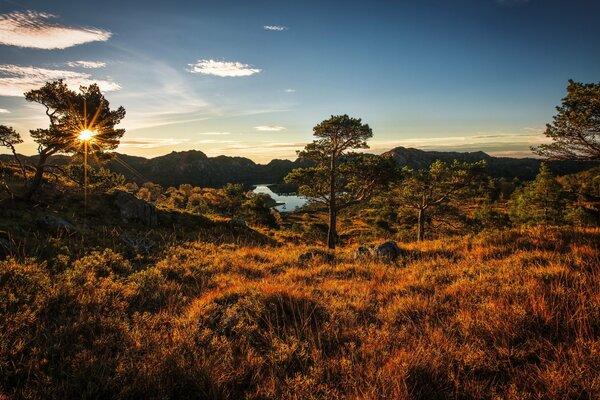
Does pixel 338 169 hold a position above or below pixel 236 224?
above

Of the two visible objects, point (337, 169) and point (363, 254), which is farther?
point (337, 169)

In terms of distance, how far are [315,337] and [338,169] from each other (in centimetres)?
1719

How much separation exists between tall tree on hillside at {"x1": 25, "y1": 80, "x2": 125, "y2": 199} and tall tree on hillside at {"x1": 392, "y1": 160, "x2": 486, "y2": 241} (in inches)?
855

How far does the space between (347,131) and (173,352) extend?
1838 cm

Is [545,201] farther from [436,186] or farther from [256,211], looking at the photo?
[256,211]

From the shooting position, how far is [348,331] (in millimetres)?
3586

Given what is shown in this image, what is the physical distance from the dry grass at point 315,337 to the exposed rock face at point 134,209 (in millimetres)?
16130

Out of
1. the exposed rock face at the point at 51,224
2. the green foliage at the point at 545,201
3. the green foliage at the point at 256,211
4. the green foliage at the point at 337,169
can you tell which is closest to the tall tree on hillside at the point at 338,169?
the green foliage at the point at 337,169

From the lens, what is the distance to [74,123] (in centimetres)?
1557

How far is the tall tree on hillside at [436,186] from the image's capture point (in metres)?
24.4

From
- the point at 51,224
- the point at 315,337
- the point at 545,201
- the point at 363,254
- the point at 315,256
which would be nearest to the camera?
the point at 315,337

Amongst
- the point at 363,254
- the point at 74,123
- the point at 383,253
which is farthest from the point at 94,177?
the point at 383,253

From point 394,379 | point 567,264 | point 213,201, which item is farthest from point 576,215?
point 213,201

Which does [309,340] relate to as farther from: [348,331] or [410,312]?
[410,312]
